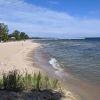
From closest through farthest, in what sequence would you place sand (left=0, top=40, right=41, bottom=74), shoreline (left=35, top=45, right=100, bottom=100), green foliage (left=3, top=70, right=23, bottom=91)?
green foliage (left=3, top=70, right=23, bottom=91) → shoreline (left=35, top=45, right=100, bottom=100) → sand (left=0, top=40, right=41, bottom=74)

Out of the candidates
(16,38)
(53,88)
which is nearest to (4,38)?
(16,38)

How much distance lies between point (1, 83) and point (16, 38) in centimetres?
13811

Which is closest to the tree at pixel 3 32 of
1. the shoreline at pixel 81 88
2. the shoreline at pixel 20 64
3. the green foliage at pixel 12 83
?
the shoreline at pixel 20 64

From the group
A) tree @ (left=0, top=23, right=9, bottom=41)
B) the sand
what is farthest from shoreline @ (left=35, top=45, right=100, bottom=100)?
tree @ (left=0, top=23, right=9, bottom=41)

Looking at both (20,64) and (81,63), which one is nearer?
(20,64)

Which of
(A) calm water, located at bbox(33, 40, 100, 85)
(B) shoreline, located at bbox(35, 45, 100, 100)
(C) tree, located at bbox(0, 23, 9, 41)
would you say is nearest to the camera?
(B) shoreline, located at bbox(35, 45, 100, 100)

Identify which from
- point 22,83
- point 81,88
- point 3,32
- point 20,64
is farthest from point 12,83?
point 3,32

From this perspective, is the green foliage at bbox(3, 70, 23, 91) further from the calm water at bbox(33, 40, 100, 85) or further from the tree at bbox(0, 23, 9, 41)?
the tree at bbox(0, 23, 9, 41)

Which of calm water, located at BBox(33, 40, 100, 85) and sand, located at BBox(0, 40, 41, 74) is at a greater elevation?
sand, located at BBox(0, 40, 41, 74)

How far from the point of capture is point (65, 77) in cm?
2070

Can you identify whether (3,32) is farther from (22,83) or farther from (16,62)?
(22,83)

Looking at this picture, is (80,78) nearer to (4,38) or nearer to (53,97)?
(53,97)

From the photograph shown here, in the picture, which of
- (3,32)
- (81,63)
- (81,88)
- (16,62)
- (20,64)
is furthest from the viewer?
(3,32)

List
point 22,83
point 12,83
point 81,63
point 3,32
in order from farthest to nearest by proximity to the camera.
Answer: point 3,32, point 81,63, point 22,83, point 12,83
